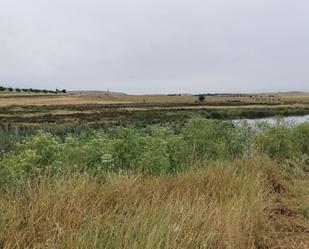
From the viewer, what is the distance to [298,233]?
6.04m

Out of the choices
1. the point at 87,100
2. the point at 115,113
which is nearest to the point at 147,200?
the point at 115,113

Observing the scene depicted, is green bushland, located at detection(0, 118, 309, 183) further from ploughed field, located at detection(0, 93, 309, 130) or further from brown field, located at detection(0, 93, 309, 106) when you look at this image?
brown field, located at detection(0, 93, 309, 106)

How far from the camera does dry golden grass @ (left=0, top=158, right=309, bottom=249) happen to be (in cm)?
387

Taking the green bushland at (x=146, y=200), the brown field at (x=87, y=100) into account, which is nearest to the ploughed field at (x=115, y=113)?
the brown field at (x=87, y=100)

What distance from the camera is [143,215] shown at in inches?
175

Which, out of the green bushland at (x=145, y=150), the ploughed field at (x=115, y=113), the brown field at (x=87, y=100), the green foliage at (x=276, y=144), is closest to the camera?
the green bushland at (x=145, y=150)

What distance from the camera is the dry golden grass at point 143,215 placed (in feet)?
12.7

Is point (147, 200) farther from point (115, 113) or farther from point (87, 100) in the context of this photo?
point (87, 100)

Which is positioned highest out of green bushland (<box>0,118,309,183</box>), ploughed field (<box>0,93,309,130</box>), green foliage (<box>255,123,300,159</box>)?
green bushland (<box>0,118,309,183</box>)

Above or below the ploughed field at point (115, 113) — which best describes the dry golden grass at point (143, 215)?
above

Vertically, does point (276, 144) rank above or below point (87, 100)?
above

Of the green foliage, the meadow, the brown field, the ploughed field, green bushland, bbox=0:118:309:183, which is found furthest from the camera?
the brown field

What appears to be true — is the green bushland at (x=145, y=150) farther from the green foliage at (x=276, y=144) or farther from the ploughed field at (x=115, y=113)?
the ploughed field at (x=115, y=113)

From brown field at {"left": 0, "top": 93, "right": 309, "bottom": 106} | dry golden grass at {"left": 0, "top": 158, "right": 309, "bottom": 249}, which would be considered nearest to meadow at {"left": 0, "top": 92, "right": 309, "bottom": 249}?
dry golden grass at {"left": 0, "top": 158, "right": 309, "bottom": 249}
